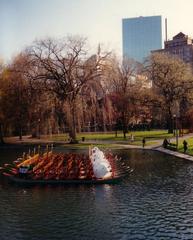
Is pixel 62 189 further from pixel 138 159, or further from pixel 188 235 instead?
pixel 138 159

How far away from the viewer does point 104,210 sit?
23.1m

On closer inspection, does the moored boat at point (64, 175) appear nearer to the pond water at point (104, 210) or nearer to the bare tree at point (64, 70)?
the pond water at point (104, 210)

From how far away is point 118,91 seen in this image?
7819 cm

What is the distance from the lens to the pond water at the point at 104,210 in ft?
63.2

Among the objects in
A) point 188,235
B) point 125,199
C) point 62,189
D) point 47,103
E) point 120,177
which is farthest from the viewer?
point 47,103

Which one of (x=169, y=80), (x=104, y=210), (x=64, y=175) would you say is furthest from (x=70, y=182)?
(x=169, y=80)

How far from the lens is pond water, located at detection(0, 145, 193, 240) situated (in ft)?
63.2

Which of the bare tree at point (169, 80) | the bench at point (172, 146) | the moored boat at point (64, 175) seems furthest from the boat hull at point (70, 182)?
the bare tree at point (169, 80)

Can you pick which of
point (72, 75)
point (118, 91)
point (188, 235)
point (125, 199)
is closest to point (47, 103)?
point (72, 75)

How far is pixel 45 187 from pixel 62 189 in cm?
147

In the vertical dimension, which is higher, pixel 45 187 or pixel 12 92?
pixel 12 92

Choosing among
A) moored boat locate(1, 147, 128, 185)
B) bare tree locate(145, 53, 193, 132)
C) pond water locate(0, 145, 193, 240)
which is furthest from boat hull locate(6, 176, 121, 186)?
bare tree locate(145, 53, 193, 132)

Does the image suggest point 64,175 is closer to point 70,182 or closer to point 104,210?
point 70,182

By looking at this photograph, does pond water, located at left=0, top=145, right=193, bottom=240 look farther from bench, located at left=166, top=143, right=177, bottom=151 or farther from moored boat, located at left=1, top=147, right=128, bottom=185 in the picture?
bench, located at left=166, top=143, right=177, bottom=151
